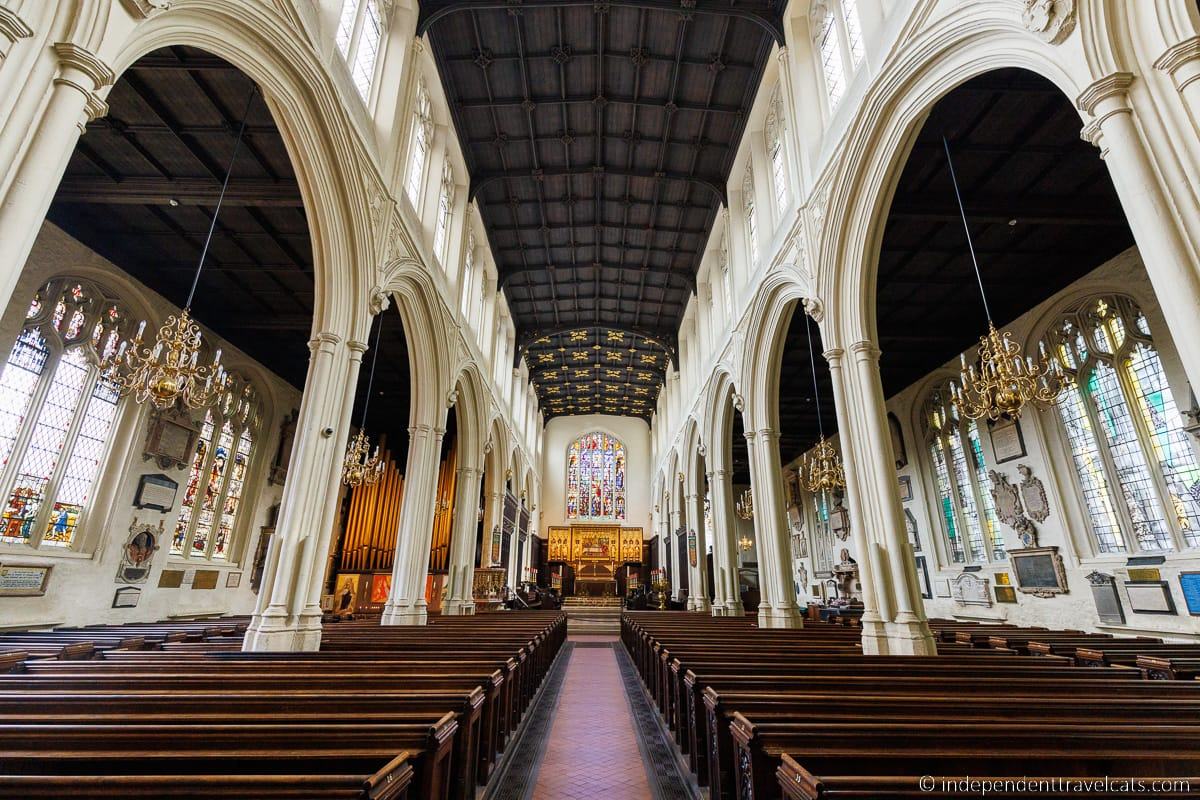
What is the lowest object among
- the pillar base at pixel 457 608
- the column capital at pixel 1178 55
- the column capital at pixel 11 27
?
the pillar base at pixel 457 608

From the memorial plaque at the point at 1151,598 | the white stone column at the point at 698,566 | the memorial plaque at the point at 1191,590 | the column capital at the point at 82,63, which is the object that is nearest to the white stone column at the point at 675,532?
the white stone column at the point at 698,566

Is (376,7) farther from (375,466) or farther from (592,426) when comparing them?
(592,426)

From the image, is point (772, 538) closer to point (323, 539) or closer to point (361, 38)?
point (323, 539)

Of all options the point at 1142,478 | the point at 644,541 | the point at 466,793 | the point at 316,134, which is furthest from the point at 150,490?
the point at 644,541

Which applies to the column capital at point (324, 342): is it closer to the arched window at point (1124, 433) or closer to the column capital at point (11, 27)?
the column capital at point (11, 27)

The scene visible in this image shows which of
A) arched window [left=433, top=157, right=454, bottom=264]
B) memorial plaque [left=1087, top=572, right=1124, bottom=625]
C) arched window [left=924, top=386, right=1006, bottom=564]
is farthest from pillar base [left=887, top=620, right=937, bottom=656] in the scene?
arched window [left=433, top=157, right=454, bottom=264]

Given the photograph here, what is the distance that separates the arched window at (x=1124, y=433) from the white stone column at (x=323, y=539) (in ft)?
36.6

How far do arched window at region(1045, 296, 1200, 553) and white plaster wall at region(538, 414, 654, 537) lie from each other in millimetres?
18905

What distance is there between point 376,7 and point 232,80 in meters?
3.05

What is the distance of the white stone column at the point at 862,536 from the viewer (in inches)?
215

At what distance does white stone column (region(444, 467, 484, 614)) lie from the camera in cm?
1128

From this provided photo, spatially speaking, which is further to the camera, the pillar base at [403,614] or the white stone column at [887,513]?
the pillar base at [403,614]

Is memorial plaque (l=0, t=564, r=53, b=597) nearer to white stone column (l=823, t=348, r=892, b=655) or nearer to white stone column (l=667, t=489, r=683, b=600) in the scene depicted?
white stone column (l=823, t=348, r=892, b=655)

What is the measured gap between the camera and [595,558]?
2505 centimetres
